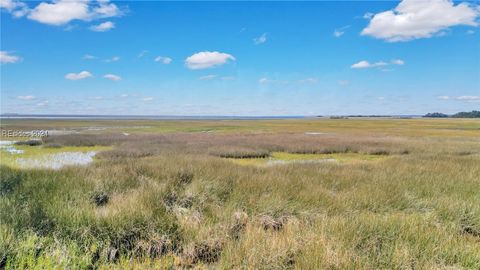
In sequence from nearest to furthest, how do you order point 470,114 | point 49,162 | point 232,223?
point 232,223, point 49,162, point 470,114

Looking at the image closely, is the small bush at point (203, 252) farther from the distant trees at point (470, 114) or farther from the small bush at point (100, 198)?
the distant trees at point (470, 114)

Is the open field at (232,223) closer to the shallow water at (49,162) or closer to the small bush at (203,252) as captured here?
the small bush at (203,252)

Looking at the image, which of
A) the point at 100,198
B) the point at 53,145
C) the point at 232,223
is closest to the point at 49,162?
the point at 53,145

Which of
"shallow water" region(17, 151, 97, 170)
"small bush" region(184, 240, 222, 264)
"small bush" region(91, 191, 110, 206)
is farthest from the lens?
"shallow water" region(17, 151, 97, 170)

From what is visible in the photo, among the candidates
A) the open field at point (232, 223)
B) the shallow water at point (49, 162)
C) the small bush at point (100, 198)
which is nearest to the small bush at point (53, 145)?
the shallow water at point (49, 162)

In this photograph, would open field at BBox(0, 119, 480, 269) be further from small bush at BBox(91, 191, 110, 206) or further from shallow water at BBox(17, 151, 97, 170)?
shallow water at BBox(17, 151, 97, 170)

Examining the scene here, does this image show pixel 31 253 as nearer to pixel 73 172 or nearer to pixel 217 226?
pixel 217 226

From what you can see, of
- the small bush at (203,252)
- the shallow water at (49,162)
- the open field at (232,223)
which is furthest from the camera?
the shallow water at (49,162)

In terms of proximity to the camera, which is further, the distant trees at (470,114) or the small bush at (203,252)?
the distant trees at (470,114)

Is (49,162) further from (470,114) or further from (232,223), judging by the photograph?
(470,114)

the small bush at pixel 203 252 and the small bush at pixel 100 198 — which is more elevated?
the small bush at pixel 100 198

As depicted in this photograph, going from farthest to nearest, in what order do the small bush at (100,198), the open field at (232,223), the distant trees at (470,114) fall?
the distant trees at (470,114) < the small bush at (100,198) < the open field at (232,223)

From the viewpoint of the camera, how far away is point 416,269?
4.48m

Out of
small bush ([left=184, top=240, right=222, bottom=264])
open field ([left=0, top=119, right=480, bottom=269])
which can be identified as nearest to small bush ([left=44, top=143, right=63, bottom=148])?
open field ([left=0, top=119, right=480, bottom=269])
